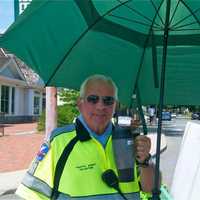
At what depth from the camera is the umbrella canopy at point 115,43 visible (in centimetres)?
362

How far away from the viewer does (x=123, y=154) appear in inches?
126

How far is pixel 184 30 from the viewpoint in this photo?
159 inches

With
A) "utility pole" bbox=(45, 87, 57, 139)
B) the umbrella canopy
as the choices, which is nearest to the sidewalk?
"utility pole" bbox=(45, 87, 57, 139)

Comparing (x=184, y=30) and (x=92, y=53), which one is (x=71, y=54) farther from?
(x=184, y=30)

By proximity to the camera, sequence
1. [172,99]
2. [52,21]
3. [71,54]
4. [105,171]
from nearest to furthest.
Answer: [105,171] < [52,21] < [71,54] < [172,99]

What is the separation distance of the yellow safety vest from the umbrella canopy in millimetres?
825

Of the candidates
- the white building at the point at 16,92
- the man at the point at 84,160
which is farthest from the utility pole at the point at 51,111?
the white building at the point at 16,92

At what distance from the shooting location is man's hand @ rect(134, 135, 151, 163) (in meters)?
3.36

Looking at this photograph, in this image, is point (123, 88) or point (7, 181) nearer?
point (123, 88)

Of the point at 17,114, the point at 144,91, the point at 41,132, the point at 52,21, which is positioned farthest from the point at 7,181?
the point at 17,114

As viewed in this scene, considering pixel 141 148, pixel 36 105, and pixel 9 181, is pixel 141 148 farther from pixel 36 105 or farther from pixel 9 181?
pixel 36 105

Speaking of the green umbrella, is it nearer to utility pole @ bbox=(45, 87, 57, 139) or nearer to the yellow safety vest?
the yellow safety vest

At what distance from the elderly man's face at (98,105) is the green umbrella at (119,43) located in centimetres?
50

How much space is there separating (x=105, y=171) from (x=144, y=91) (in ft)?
4.77
